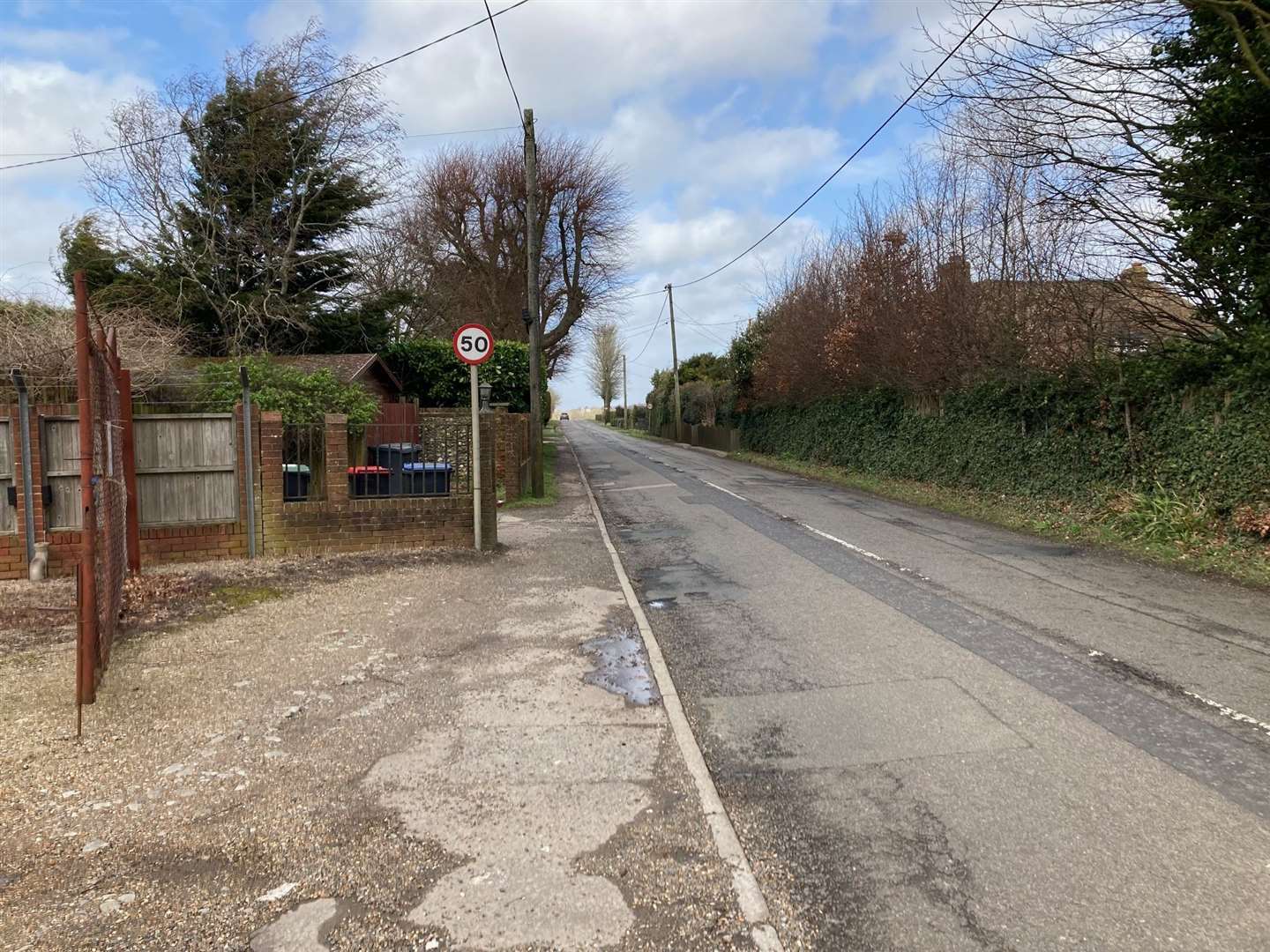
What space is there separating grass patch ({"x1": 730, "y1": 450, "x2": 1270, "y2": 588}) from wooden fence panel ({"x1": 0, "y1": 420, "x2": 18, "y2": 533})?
12895 mm

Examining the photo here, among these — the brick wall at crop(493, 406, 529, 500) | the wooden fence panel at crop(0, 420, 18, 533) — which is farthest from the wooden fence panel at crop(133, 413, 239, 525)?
the brick wall at crop(493, 406, 529, 500)

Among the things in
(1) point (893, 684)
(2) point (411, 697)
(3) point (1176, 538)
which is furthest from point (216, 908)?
(3) point (1176, 538)

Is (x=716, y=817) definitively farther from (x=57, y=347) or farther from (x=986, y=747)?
(x=57, y=347)

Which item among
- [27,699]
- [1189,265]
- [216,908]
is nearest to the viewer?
[216,908]

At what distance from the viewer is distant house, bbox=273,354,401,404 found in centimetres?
1808

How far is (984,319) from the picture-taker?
667 inches

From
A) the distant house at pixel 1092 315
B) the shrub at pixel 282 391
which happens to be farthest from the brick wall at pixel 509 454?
the distant house at pixel 1092 315

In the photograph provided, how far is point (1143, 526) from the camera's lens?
447 inches

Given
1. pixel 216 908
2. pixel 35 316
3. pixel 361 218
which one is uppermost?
pixel 361 218

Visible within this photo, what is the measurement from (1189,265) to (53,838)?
13904mm

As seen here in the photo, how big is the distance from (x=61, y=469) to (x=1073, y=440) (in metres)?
14.5

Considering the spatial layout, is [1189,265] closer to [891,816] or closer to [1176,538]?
[1176,538]

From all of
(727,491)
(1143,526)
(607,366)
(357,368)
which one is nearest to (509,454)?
(357,368)

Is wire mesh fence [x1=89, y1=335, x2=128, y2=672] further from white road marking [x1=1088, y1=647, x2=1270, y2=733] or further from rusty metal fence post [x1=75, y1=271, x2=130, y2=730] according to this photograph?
white road marking [x1=1088, y1=647, x2=1270, y2=733]
